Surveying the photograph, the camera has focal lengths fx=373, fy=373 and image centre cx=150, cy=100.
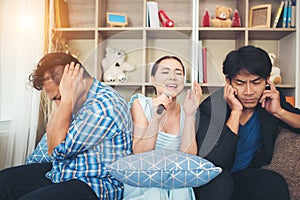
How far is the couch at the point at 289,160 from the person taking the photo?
1373 mm

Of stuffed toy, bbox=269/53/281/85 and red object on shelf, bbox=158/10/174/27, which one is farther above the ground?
red object on shelf, bbox=158/10/174/27

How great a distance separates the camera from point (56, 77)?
1378mm

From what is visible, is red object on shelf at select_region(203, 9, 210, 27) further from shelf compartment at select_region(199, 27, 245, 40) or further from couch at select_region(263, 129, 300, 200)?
couch at select_region(263, 129, 300, 200)

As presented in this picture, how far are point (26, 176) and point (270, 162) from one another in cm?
95

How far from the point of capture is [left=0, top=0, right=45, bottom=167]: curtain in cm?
203

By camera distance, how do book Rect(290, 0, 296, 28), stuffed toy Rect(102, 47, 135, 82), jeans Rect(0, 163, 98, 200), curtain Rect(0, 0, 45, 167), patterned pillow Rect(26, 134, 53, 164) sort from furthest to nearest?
book Rect(290, 0, 296, 28)
curtain Rect(0, 0, 45, 167)
patterned pillow Rect(26, 134, 53, 164)
stuffed toy Rect(102, 47, 135, 82)
jeans Rect(0, 163, 98, 200)

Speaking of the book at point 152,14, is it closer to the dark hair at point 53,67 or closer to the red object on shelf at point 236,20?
the red object on shelf at point 236,20

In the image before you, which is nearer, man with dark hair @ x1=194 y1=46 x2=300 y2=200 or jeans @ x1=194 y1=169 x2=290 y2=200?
jeans @ x1=194 y1=169 x2=290 y2=200

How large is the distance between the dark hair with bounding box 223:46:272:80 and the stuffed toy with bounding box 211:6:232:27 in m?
0.99

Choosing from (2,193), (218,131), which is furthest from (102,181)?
(218,131)

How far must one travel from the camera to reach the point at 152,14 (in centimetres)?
251

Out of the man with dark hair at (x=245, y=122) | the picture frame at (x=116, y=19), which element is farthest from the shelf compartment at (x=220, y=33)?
the man with dark hair at (x=245, y=122)

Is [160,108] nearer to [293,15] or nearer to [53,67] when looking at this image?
[53,67]

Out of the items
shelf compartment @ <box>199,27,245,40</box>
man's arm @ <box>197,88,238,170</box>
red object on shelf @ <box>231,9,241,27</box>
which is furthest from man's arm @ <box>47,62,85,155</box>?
red object on shelf @ <box>231,9,241,27</box>
